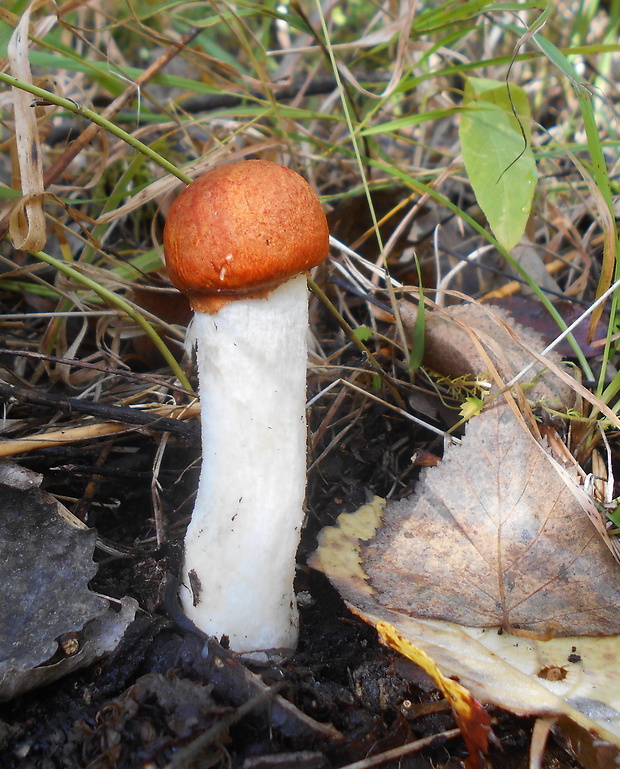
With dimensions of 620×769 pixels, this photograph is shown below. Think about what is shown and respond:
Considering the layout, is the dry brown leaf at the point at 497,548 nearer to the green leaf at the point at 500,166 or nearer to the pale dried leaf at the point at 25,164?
the green leaf at the point at 500,166

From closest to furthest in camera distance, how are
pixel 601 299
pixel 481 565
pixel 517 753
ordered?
pixel 517 753 < pixel 481 565 < pixel 601 299

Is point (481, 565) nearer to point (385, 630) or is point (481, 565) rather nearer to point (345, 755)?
point (385, 630)

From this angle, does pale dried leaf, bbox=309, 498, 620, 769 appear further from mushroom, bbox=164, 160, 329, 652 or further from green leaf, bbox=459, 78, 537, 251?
green leaf, bbox=459, 78, 537, 251

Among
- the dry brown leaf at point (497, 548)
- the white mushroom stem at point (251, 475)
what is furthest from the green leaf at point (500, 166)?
the white mushroom stem at point (251, 475)

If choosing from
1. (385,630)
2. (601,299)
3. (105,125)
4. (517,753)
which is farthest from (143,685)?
(601,299)

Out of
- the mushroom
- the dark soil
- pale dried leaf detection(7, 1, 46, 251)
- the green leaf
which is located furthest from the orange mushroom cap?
the dark soil

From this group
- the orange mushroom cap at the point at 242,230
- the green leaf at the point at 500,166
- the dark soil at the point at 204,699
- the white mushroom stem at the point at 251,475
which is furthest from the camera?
the green leaf at the point at 500,166
